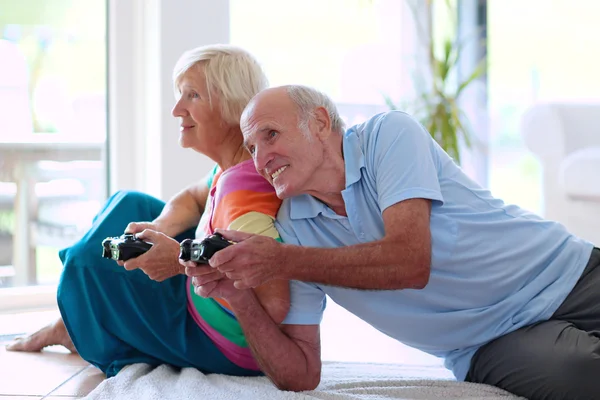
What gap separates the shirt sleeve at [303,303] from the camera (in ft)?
5.43

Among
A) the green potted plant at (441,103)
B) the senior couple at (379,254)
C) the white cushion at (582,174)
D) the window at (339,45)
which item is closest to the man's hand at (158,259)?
the senior couple at (379,254)

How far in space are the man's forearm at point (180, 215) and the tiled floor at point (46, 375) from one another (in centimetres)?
A: 41

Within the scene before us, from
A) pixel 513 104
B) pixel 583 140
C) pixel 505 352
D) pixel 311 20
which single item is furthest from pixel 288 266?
pixel 513 104

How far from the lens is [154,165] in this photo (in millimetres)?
3439

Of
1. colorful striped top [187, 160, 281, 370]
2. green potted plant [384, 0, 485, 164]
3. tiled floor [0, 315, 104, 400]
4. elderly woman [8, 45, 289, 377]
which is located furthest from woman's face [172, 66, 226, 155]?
green potted plant [384, 0, 485, 164]

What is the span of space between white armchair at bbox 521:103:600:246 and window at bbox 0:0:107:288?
A: 2124mm

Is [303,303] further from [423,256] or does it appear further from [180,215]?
[180,215]

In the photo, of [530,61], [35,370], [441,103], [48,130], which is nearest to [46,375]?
[35,370]

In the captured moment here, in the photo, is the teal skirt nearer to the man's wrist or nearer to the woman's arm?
the woman's arm

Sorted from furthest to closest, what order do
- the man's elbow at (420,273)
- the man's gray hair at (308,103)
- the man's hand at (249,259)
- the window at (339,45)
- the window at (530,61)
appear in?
the window at (530,61), the window at (339,45), the man's gray hair at (308,103), the man's elbow at (420,273), the man's hand at (249,259)

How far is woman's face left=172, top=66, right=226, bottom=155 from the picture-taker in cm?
186

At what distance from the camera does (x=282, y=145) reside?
161 centimetres

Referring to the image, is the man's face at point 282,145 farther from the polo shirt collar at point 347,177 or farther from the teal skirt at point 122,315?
the teal skirt at point 122,315

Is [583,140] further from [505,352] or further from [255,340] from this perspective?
[255,340]
